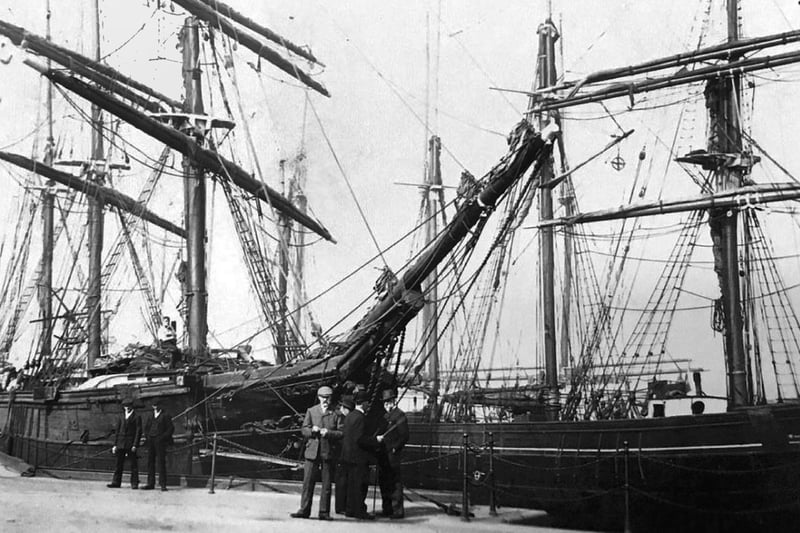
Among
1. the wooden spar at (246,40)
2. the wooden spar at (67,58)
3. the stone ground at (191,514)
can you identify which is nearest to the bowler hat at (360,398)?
the stone ground at (191,514)

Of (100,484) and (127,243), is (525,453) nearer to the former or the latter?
(100,484)

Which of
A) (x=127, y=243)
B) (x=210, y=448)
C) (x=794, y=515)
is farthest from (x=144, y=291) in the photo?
(x=794, y=515)

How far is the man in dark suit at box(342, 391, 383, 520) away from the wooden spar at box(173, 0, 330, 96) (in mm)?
11914

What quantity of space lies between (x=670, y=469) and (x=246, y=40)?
572 inches

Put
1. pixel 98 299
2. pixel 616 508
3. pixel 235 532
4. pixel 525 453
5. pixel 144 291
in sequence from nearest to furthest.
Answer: pixel 235 532 < pixel 616 508 < pixel 525 453 < pixel 98 299 < pixel 144 291

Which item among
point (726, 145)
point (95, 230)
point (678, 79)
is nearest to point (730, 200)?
point (726, 145)

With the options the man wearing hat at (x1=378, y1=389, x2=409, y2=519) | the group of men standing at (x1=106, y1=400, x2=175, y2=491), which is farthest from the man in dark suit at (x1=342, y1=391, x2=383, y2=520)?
the group of men standing at (x1=106, y1=400, x2=175, y2=491)

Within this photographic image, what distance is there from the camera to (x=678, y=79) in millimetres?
21469

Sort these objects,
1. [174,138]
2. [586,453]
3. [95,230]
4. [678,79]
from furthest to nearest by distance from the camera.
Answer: [95,230]
[678,79]
[174,138]
[586,453]

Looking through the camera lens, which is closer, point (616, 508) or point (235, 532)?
point (235, 532)

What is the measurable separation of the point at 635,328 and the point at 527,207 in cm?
787

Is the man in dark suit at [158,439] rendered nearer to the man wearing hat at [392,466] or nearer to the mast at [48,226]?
the man wearing hat at [392,466]

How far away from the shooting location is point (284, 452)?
1592 centimetres

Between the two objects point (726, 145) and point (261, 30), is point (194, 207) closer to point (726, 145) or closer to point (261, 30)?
point (261, 30)
